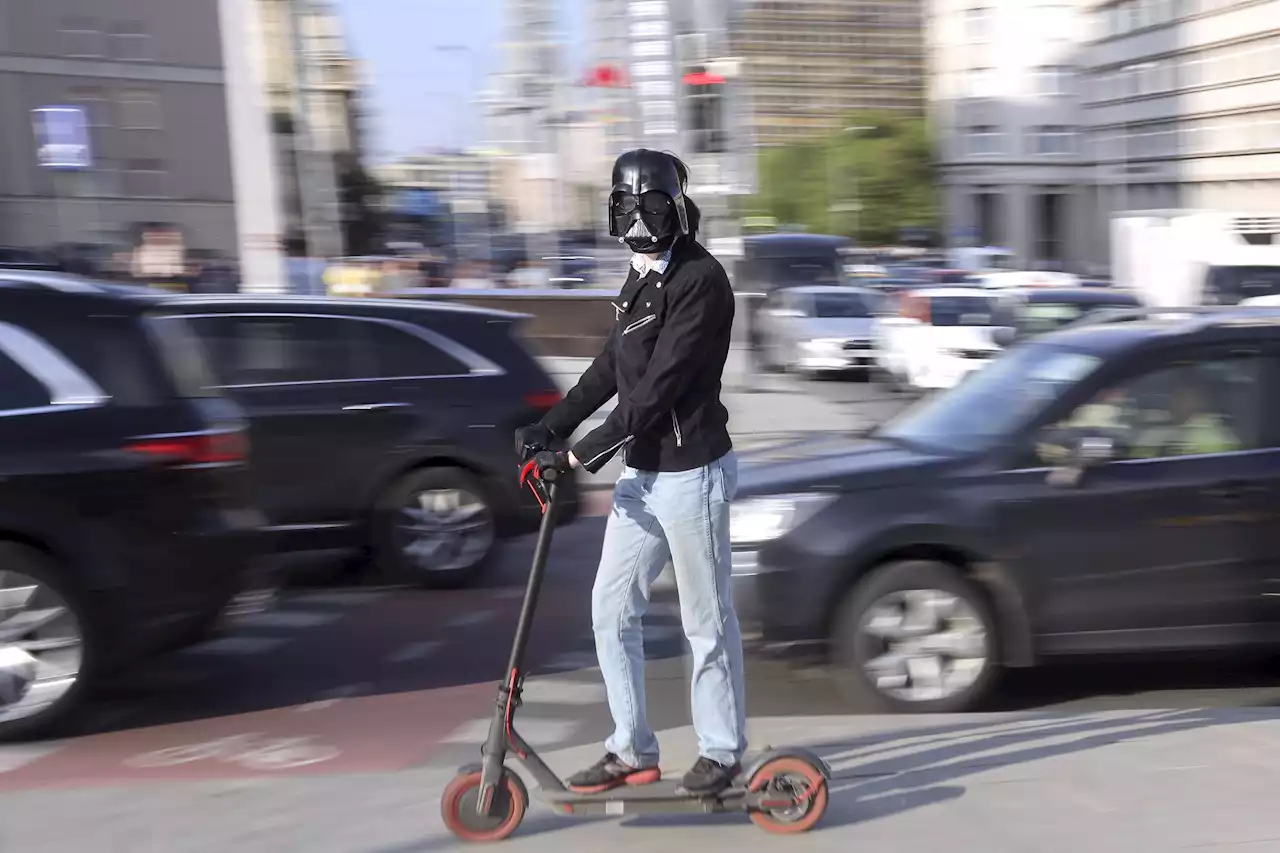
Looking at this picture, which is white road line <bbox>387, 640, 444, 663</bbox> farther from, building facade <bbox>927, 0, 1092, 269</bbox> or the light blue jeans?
building facade <bbox>927, 0, 1092, 269</bbox>

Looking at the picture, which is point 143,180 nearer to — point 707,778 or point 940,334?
point 940,334

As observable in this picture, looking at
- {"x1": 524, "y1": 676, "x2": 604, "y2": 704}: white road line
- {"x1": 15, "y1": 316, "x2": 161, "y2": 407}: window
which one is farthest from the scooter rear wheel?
{"x1": 15, "y1": 316, "x2": 161, "y2": 407}: window

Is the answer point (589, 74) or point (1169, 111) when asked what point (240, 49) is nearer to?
point (589, 74)

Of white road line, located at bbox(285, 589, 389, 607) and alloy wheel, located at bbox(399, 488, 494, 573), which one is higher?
alloy wheel, located at bbox(399, 488, 494, 573)

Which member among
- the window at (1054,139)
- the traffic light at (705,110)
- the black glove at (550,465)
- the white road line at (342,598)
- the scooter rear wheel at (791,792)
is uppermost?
the window at (1054,139)

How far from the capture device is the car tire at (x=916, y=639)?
5.45 m

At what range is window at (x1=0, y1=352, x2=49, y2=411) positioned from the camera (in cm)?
528

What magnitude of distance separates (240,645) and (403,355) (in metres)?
2.13

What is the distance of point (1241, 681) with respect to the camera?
6086 mm

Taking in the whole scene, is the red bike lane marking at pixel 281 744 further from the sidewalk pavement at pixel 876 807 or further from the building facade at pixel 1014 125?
the building facade at pixel 1014 125

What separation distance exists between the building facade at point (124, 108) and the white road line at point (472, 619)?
28498 millimetres

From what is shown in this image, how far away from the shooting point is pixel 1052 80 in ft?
303

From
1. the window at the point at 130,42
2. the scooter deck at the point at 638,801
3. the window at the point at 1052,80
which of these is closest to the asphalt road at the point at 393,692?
the scooter deck at the point at 638,801

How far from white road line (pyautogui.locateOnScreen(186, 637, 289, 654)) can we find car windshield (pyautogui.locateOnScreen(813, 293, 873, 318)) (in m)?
17.0
